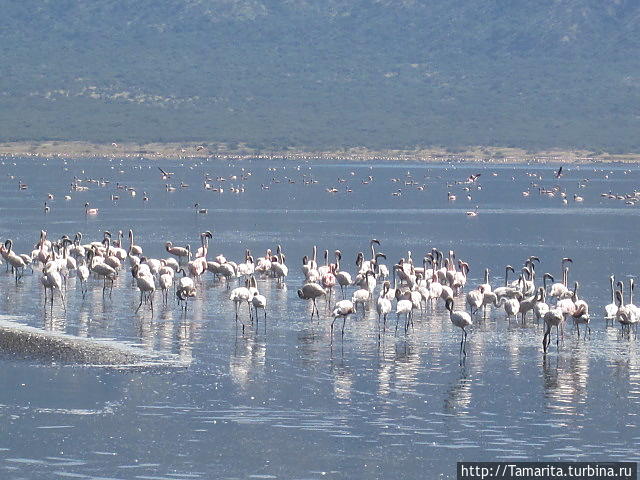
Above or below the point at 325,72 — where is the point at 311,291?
below

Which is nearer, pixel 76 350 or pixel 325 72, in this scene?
pixel 76 350

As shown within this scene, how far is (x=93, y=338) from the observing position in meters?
24.2

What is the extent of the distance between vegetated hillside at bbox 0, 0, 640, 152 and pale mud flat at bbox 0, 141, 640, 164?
110 centimetres

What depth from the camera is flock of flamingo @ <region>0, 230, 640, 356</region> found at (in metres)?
25.5

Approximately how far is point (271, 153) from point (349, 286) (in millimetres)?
109444

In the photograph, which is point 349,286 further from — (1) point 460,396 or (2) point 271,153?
(2) point 271,153

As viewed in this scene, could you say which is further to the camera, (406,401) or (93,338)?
(93,338)

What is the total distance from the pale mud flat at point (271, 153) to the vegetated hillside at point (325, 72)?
1099mm

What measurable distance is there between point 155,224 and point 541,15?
134 metres

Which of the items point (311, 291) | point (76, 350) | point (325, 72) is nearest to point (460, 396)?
point (76, 350)

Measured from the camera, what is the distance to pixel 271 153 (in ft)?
468

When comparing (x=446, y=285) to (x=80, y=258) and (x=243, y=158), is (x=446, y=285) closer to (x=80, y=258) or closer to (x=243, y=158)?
(x=80, y=258)

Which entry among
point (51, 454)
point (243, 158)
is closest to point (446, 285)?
point (51, 454)

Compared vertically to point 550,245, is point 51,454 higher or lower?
lower
